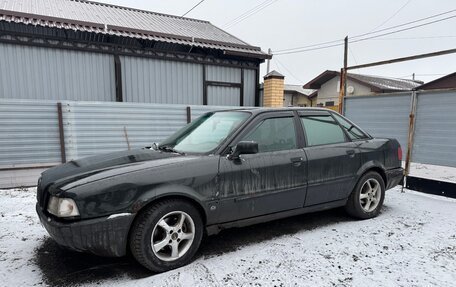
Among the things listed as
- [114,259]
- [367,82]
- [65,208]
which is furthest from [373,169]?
[367,82]

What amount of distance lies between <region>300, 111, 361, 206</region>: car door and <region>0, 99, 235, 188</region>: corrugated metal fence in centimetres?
433

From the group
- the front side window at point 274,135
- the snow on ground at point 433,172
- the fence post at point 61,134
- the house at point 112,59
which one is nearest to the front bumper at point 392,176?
the front side window at point 274,135

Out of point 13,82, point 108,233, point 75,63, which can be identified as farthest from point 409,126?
point 13,82

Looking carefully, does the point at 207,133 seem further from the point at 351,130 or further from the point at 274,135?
the point at 351,130

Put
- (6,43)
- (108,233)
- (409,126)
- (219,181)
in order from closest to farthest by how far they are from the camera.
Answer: (108,233)
(219,181)
(409,126)
(6,43)

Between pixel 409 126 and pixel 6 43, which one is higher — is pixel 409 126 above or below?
below

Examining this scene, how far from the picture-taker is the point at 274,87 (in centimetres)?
1008

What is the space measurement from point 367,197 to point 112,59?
7563 mm

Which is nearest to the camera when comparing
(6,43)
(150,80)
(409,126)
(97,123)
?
(409,126)

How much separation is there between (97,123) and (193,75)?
392 cm

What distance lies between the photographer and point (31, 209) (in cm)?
432

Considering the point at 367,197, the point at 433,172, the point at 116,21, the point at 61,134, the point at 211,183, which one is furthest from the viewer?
the point at 116,21

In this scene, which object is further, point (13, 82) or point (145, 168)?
point (13, 82)

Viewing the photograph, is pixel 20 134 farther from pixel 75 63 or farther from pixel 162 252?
pixel 162 252
